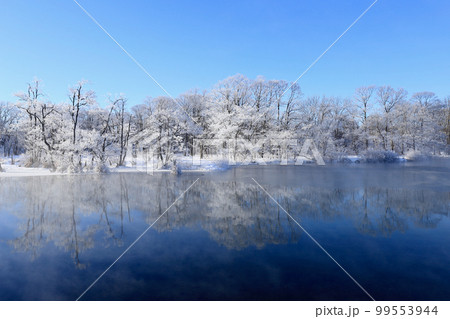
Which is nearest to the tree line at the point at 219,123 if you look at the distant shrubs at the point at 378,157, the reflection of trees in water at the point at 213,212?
the distant shrubs at the point at 378,157

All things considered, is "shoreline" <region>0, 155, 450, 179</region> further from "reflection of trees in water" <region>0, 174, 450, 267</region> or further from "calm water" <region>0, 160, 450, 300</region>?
"calm water" <region>0, 160, 450, 300</region>

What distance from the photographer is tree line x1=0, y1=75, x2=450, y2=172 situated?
26281mm

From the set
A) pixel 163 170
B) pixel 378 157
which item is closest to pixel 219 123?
pixel 163 170

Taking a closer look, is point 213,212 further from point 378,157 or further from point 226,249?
point 378,157

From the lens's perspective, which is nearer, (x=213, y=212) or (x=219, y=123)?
(x=213, y=212)

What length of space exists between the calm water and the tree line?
1707 cm

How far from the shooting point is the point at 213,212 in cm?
912

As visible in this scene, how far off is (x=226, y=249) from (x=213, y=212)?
337 cm

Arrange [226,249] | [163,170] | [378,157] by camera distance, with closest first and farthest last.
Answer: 1. [226,249]
2. [163,170]
3. [378,157]

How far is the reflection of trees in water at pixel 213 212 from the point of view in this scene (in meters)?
6.65

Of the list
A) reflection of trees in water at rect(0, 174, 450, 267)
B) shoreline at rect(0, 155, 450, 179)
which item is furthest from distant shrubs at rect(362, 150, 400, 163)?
reflection of trees in water at rect(0, 174, 450, 267)
